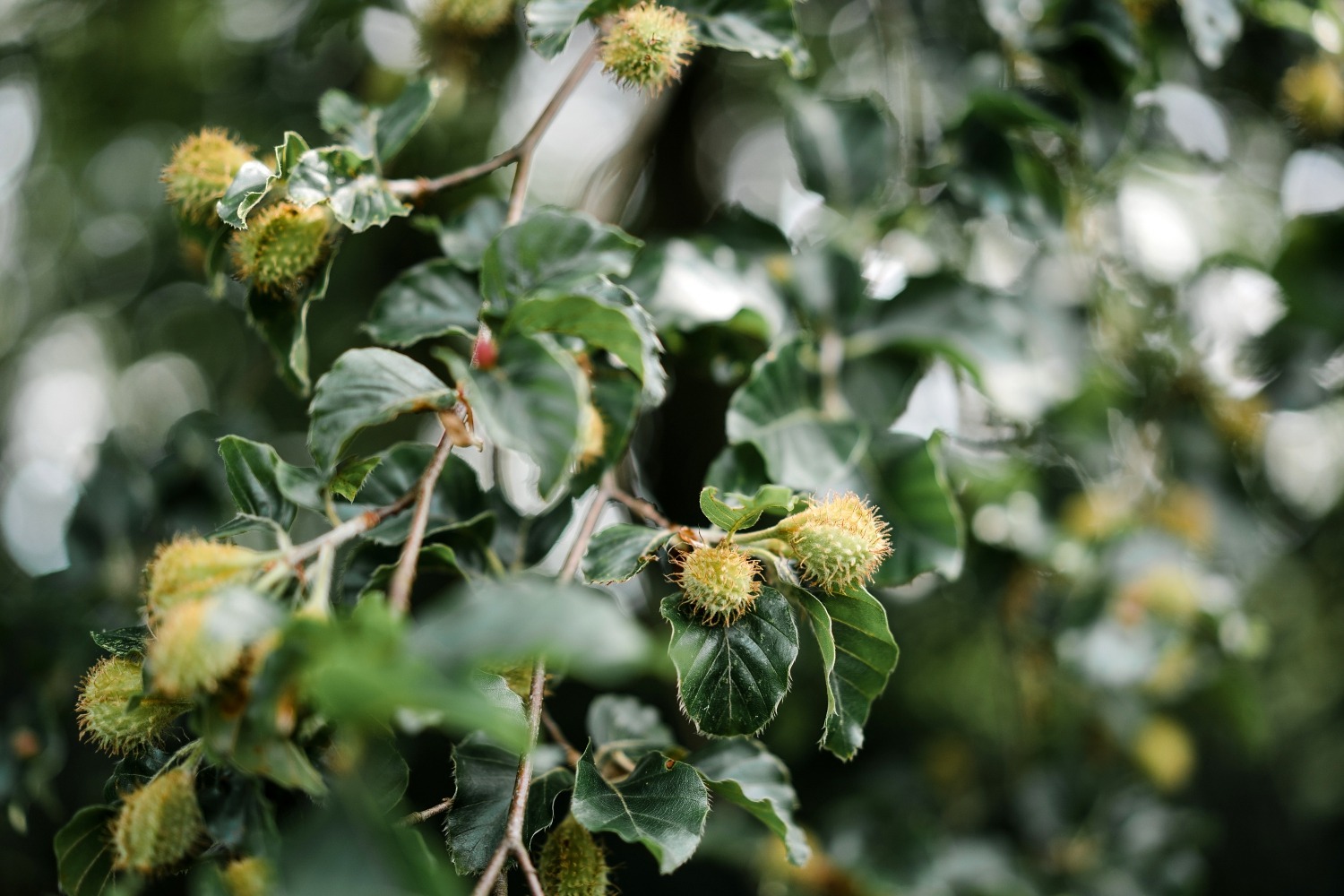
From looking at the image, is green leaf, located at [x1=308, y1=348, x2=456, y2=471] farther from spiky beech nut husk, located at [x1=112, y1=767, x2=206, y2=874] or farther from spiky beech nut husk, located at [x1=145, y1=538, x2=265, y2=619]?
spiky beech nut husk, located at [x1=112, y1=767, x2=206, y2=874]

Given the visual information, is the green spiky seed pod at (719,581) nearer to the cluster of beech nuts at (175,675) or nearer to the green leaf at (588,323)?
the green leaf at (588,323)

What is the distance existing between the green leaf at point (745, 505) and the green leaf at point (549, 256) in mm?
225

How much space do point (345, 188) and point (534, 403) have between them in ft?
1.06

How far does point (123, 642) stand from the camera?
76 centimetres

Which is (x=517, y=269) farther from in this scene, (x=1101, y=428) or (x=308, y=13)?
(x=308, y=13)

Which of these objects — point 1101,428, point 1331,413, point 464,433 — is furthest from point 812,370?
point 1331,413

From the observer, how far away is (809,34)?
80.0 inches

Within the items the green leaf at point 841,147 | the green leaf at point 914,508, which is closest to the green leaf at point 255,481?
the green leaf at point 914,508

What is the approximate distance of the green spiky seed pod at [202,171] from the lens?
88 centimetres

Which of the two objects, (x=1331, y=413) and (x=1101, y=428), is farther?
(x=1331, y=413)

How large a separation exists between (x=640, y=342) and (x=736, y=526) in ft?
0.57

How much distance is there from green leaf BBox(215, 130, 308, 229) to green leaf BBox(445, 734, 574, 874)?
1.65 ft

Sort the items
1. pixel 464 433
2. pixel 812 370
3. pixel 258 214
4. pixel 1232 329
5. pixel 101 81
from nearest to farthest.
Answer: pixel 464 433 < pixel 258 214 < pixel 812 370 < pixel 1232 329 < pixel 101 81

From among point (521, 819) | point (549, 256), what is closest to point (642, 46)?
point (549, 256)
